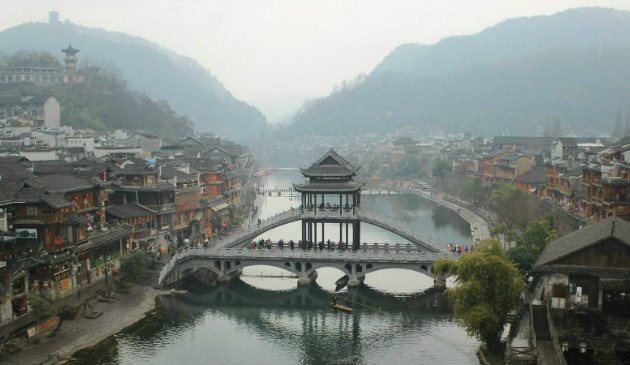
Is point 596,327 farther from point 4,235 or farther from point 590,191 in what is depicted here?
point 4,235

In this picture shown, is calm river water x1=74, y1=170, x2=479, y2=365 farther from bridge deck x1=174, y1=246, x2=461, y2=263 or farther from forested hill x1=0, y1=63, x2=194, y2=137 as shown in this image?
forested hill x1=0, y1=63, x2=194, y2=137

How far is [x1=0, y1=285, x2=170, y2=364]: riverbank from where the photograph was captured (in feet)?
109

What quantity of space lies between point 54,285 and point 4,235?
4.67m

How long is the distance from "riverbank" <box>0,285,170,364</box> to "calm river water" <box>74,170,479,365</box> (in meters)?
0.74

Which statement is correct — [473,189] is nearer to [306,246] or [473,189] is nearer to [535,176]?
[535,176]

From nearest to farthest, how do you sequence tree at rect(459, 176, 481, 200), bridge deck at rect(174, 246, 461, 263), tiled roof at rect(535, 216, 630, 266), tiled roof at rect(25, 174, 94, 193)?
tiled roof at rect(535, 216, 630, 266) < tiled roof at rect(25, 174, 94, 193) < bridge deck at rect(174, 246, 461, 263) < tree at rect(459, 176, 481, 200)

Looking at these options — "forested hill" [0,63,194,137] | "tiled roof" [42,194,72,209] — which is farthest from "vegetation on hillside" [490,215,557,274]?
"forested hill" [0,63,194,137]

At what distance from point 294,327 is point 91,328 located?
12.7 metres

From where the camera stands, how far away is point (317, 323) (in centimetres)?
4266

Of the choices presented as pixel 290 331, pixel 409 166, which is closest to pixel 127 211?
pixel 290 331

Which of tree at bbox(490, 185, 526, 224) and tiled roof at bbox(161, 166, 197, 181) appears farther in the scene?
tree at bbox(490, 185, 526, 224)

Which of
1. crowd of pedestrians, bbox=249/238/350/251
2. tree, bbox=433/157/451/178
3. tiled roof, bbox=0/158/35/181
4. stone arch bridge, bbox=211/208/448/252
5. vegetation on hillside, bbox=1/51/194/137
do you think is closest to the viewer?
tiled roof, bbox=0/158/35/181

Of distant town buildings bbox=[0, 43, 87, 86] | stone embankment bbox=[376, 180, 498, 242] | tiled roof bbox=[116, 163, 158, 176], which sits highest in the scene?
distant town buildings bbox=[0, 43, 87, 86]

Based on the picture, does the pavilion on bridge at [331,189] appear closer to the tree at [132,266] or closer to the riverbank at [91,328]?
the tree at [132,266]
